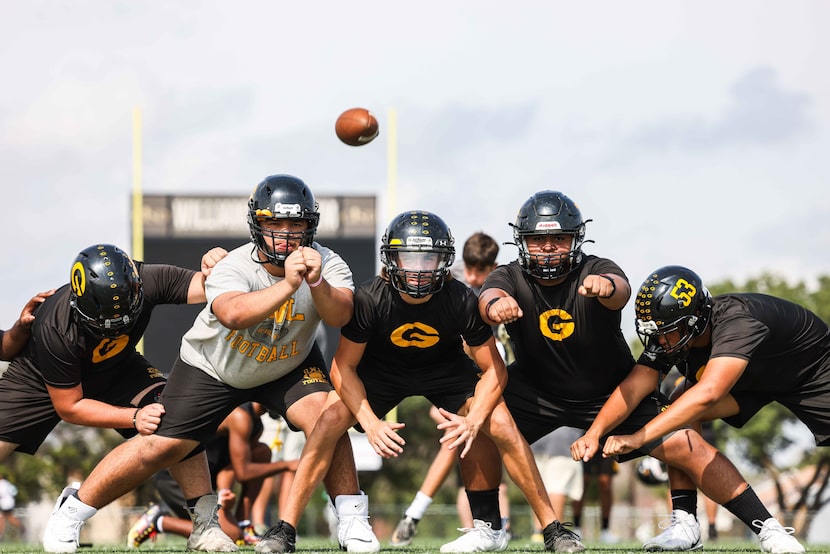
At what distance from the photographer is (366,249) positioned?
1833cm

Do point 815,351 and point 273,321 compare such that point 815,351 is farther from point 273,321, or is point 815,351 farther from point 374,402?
point 273,321

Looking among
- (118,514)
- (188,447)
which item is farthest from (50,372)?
(118,514)

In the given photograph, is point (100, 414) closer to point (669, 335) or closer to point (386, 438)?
point (386, 438)

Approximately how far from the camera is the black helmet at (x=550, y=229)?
6.43 metres

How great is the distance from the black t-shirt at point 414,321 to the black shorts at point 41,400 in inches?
60.8

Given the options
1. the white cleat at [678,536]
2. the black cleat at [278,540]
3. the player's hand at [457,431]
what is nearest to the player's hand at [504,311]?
the player's hand at [457,431]

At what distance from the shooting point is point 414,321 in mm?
6398

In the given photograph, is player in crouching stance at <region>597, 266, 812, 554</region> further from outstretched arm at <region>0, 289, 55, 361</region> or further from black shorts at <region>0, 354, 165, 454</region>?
outstretched arm at <region>0, 289, 55, 361</region>

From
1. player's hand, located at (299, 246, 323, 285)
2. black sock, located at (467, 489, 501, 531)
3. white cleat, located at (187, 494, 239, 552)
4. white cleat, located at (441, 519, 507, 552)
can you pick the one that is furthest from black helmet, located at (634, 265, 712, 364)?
white cleat, located at (187, 494, 239, 552)

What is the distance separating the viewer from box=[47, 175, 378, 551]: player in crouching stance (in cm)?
630

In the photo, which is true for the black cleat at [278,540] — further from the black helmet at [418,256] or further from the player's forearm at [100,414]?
the black helmet at [418,256]

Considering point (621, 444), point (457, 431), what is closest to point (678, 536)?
point (621, 444)

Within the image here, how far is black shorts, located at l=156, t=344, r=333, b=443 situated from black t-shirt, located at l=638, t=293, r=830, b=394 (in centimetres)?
213

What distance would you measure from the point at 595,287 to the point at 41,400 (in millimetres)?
3711
